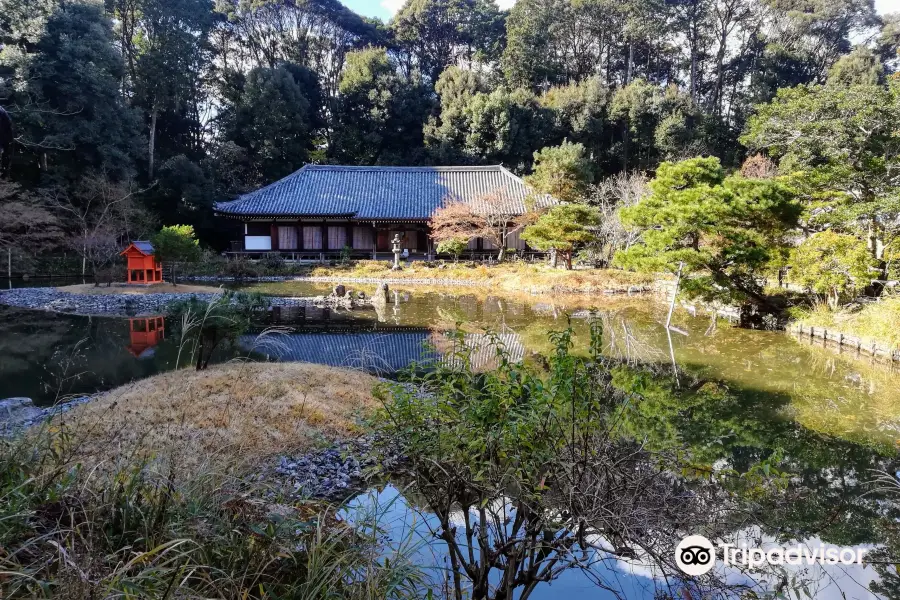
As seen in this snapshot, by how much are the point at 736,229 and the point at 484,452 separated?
11.3 m

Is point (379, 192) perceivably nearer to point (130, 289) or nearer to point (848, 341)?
point (130, 289)

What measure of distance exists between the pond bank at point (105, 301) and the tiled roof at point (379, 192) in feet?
31.3

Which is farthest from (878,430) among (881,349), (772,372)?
(881,349)

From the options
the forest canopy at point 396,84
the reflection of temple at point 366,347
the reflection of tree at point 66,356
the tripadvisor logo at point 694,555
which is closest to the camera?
the tripadvisor logo at point 694,555

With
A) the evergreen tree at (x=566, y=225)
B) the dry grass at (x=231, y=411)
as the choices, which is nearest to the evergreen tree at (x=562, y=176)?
the evergreen tree at (x=566, y=225)

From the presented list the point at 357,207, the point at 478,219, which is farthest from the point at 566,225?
the point at 357,207

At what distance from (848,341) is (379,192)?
21.4 metres

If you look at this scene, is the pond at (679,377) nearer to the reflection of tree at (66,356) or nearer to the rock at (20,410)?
the reflection of tree at (66,356)

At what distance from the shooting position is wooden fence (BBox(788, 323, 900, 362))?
29.0 ft

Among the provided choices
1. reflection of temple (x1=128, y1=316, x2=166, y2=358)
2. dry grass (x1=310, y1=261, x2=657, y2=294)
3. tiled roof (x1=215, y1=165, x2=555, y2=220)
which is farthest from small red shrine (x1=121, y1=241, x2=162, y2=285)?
tiled roof (x1=215, y1=165, x2=555, y2=220)

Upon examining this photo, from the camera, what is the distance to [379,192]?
88.3 feet

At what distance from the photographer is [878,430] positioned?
19.0ft

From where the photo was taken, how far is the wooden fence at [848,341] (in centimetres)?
883

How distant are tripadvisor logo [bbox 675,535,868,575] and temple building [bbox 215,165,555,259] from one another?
66.5 feet
